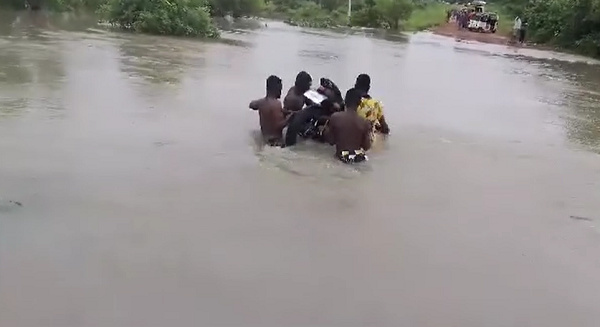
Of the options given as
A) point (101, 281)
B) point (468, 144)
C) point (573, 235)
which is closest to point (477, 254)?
point (573, 235)

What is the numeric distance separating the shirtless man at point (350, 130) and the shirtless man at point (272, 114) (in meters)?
0.81

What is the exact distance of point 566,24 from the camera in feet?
111

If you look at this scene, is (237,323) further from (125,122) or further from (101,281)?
(125,122)

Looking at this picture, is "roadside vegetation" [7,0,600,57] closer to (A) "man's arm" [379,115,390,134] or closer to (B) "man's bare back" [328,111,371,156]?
(A) "man's arm" [379,115,390,134]

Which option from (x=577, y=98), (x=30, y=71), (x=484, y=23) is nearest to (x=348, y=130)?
(x=30, y=71)

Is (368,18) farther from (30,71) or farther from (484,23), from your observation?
(30,71)

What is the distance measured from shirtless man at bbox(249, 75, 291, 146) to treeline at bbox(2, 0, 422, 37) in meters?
18.3

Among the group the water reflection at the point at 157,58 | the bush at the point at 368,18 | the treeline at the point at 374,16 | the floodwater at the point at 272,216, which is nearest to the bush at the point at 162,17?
the water reflection at the point at 157,58

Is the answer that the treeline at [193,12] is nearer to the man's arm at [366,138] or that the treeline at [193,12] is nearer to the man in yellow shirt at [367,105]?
the man in yellow shirt at [367,105]

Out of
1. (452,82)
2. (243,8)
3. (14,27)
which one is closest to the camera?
(452,82)

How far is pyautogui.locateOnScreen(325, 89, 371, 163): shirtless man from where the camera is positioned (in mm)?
8109

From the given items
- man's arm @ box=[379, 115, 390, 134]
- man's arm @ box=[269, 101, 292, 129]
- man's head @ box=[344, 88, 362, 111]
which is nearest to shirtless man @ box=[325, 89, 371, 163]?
man's head @ box=[344, 88, 362, 111]

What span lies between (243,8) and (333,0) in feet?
47.2

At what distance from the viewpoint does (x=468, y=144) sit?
10000mm
